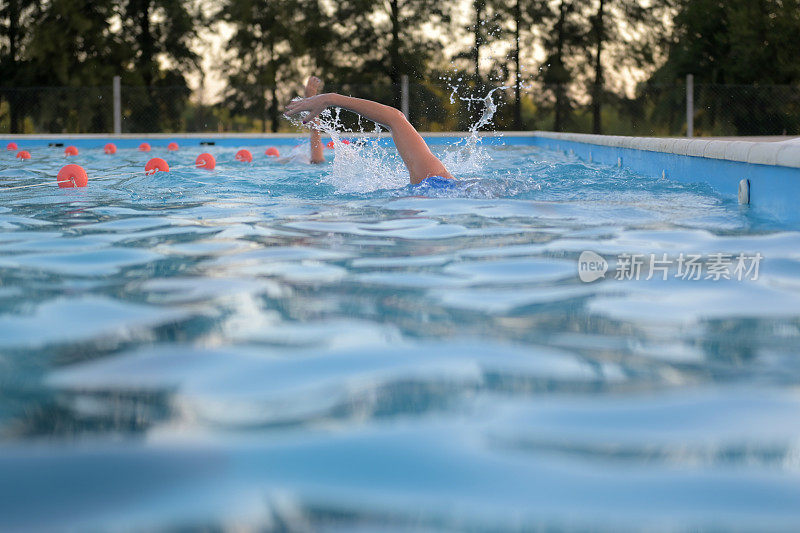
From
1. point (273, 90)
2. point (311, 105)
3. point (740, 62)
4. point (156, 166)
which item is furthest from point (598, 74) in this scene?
point (311, 105)

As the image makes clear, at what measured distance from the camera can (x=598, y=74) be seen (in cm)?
2364

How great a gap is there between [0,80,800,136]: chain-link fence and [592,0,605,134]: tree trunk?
0.11 metres

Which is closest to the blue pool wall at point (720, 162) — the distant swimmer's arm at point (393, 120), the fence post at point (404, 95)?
the distant swimmer's arm at point (393, 120)

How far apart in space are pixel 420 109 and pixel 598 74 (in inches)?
238

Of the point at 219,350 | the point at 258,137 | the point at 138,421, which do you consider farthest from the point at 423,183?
the point at 258,137

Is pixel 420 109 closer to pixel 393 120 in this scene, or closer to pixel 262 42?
pixel 262 42

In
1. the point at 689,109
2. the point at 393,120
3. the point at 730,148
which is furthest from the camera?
the point at 689,109

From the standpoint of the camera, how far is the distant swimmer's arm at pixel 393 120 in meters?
4.90

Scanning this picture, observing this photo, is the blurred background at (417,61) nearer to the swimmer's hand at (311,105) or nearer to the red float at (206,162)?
the red float at (206,162)

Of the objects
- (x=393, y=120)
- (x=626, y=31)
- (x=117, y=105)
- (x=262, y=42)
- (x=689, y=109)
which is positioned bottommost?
(x=393, y=120)

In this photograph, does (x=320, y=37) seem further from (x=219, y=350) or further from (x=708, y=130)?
(x=219, y=350)

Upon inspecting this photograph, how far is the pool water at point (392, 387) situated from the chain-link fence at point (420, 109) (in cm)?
1748

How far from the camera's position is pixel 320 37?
2416cm

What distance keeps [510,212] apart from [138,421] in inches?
132
